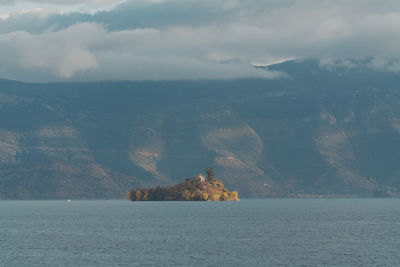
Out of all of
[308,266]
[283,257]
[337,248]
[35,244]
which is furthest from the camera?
[35,244]

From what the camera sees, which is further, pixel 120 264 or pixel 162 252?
pixel 162 252

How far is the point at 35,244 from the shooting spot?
19325 centimetres

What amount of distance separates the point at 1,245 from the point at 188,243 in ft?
169

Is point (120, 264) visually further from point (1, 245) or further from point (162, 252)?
point (1, 245)

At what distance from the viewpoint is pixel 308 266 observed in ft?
493

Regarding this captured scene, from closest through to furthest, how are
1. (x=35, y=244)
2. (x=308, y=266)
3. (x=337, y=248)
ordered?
(x=308, y=266) < (x=337, y=248) < (x=35, y=244)

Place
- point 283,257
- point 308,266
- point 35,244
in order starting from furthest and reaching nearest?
1. point 35,244
2. point 283,257
3. point 308,266

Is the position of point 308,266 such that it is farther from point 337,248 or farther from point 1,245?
point 1,245

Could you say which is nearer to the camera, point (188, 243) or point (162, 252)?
point (162, 252)

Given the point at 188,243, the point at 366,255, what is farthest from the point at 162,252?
the point at 366,255

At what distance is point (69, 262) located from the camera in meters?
157

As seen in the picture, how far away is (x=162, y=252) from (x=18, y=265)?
122 ft

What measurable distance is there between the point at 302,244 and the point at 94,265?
2520 inches

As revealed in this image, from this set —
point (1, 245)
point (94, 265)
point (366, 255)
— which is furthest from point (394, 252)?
point (1, 245)
